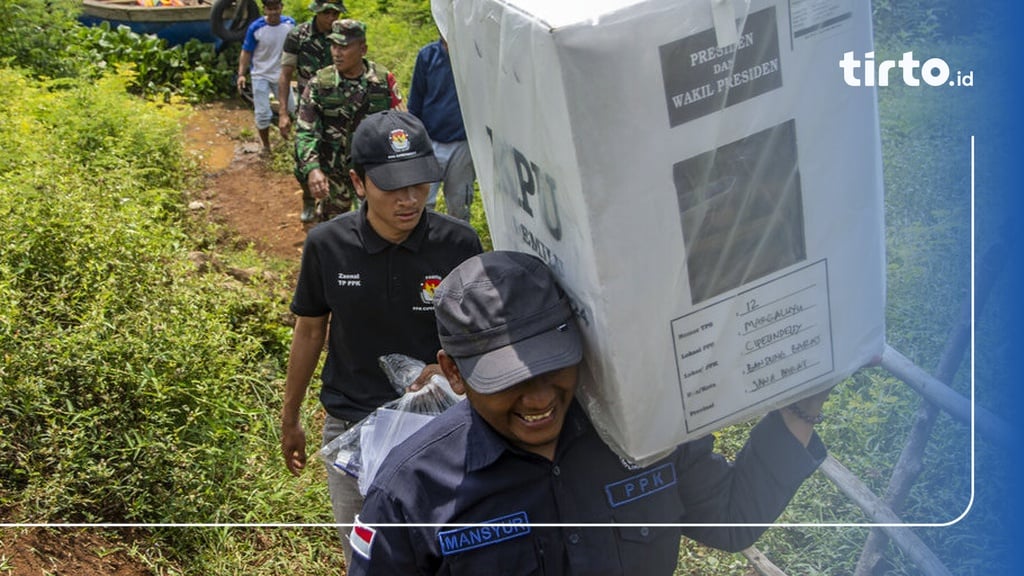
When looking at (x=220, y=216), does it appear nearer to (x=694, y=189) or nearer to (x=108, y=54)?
(x=108, y=54)

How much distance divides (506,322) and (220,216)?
680cm

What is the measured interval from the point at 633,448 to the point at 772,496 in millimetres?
466

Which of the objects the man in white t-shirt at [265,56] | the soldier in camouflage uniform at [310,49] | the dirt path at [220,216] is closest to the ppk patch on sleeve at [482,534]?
the dirt path at [220,216]

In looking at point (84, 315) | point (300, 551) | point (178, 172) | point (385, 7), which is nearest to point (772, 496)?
point (300, 551)

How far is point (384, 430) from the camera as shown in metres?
2.41

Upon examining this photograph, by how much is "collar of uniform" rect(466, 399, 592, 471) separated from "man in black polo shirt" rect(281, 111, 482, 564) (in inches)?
41.2

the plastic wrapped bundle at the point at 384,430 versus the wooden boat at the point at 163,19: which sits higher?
the plastic wrapped bundle at the point at 384,430

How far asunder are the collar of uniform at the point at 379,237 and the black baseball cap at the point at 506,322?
118 cm

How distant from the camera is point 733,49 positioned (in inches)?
59.5

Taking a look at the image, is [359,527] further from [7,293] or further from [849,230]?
[7,293]

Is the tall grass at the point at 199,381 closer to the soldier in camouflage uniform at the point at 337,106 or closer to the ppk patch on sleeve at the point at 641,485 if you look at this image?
the ppk patch on sleeve at the point at 641,485

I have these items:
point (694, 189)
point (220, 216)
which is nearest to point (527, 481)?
point (694, 189)

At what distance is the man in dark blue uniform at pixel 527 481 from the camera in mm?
1885

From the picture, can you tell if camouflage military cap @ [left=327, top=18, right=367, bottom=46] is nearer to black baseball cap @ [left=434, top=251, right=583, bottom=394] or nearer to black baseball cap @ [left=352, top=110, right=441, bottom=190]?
black baseball cap @ [left=352, top=110, right=441, bottom=190]
